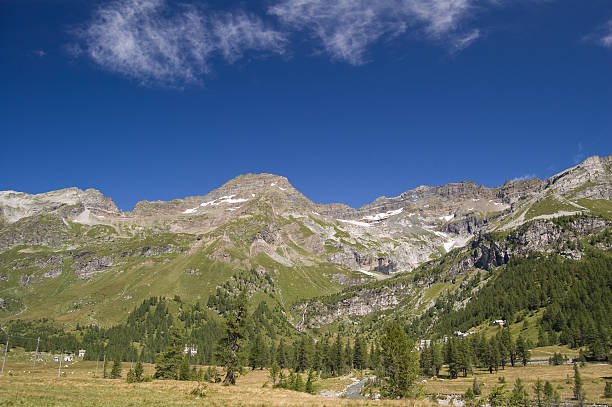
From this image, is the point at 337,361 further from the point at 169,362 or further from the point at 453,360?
the point at 169,362

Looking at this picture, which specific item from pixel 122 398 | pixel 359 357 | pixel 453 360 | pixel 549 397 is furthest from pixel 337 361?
pixel 122 398

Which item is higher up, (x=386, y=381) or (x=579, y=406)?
(x=386, y=381)

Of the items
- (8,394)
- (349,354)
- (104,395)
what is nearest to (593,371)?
(349,354)

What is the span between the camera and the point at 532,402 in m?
66.9

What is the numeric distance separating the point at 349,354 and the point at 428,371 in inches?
1553

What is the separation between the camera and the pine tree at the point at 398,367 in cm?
5144

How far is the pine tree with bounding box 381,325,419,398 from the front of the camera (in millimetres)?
51438

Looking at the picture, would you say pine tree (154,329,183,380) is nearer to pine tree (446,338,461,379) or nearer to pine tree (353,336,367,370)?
pine tree (446,338,461,379)

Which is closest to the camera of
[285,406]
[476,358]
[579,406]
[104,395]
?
[285,406]

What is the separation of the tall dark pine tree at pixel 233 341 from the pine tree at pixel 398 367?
22725mm

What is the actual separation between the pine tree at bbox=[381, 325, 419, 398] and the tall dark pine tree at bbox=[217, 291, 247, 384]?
22725 millimetres

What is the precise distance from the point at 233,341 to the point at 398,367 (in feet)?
88.5

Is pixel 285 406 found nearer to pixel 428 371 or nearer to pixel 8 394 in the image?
pixel 8 394

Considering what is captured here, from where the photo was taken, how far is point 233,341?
63406 millimetres
